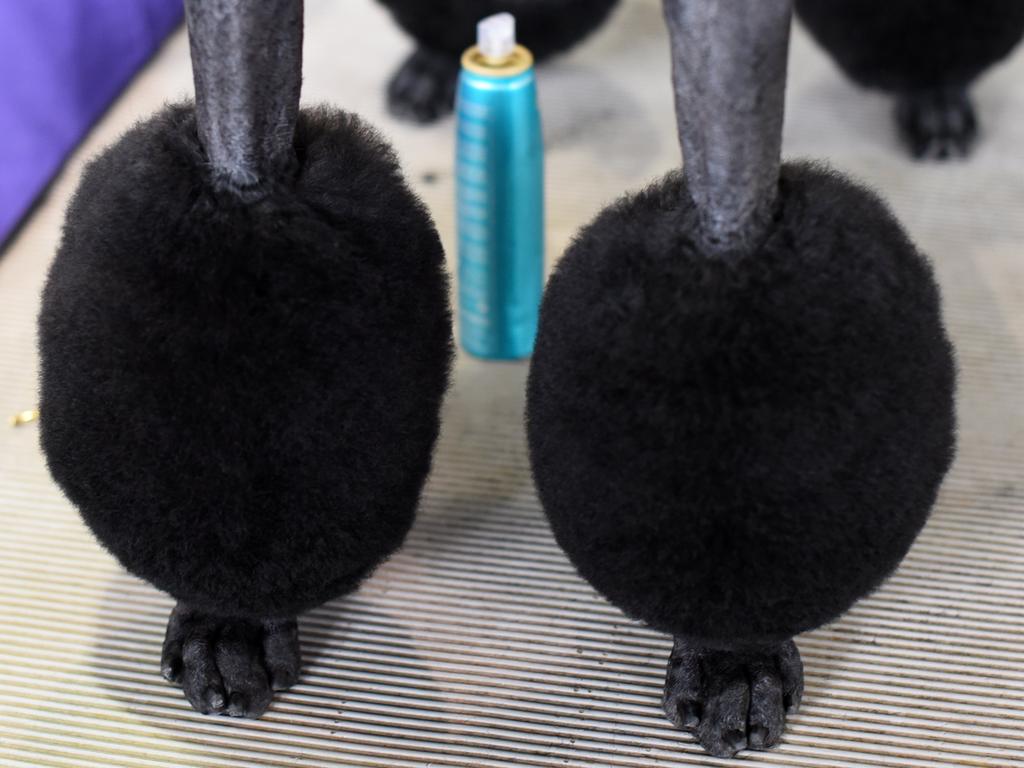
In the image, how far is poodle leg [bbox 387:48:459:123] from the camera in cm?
151

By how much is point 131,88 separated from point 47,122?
7.2 inches

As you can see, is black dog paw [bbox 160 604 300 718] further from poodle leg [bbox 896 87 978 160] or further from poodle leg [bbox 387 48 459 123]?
poodle leg [bbox 896 87 978 160]

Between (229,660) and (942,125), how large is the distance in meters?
1.05

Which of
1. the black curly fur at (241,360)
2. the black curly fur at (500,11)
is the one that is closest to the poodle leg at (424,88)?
the black curly fur at (500,11)

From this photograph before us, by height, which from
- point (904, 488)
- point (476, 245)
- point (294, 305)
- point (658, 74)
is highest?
point (294, 305)

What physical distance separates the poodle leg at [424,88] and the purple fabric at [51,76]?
0.34m

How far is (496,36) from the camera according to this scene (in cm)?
108

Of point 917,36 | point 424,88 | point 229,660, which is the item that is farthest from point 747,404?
point 424,88

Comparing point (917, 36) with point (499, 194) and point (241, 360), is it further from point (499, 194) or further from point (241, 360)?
point (241, 360)

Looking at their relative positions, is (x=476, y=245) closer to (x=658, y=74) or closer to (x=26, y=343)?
(x=26, y=343)

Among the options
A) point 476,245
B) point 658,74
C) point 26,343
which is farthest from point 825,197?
point 658,74

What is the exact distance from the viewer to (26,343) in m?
1.20

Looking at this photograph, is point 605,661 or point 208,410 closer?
point 208,410

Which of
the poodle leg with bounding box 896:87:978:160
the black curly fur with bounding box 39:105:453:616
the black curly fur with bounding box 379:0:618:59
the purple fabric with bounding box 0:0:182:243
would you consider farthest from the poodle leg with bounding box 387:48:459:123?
the black curly fur with bounding box 39:105:453:616
